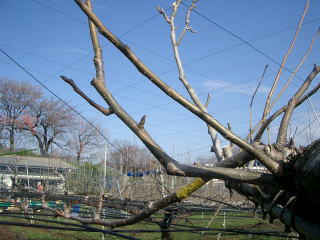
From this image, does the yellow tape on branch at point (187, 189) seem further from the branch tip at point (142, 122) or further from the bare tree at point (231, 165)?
the branch tip at point (142, 122)

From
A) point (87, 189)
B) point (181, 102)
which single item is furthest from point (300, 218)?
point (87, 189)

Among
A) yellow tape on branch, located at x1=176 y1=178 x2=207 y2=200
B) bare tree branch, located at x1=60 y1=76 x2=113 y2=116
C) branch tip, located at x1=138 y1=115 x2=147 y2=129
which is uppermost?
bare tree branch, located at x1=60 y1=76 x2=113 y2=116

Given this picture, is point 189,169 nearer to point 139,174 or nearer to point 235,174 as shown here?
point 235,174

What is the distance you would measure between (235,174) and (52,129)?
29.1 meters

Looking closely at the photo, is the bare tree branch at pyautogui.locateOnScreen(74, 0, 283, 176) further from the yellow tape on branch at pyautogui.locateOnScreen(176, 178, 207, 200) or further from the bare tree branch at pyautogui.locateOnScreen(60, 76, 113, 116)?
the yellow tape on branch at pyautogui.locateOnScreen(176, 178, 207, 200)

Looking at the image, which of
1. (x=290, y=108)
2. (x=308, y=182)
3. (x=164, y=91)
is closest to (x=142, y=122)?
(x=164, y=91)

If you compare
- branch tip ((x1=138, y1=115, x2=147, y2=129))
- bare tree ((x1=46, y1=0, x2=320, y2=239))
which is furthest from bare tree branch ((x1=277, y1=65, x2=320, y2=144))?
Answer: branch tip ((x1=138, y1=115, x2=147, y2=129))

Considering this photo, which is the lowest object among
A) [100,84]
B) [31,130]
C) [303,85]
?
[100,84]

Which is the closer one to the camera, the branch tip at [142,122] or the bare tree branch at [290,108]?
the branch tip at [142,122]

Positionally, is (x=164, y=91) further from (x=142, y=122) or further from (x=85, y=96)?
(x=85, y=96)

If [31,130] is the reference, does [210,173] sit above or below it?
below

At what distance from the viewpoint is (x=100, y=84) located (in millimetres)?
856

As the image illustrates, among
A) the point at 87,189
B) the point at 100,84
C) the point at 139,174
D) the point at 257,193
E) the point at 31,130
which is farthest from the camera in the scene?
the point at 31,130

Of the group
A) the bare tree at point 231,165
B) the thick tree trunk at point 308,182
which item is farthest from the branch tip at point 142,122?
the thick tree trunk at point 308,182
